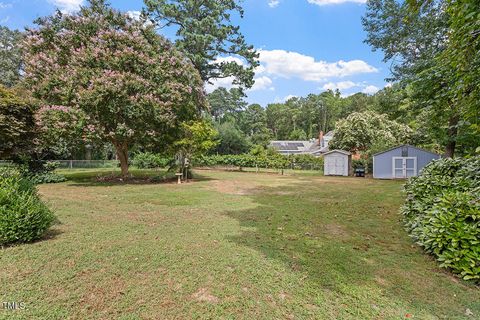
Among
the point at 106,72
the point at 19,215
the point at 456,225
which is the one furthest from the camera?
the point at 106,72

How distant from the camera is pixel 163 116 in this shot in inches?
472

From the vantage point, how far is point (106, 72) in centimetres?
1120

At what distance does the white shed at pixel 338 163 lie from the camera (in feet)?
71.9

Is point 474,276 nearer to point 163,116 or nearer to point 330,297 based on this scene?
point 330,297

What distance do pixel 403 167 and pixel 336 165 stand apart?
487cm

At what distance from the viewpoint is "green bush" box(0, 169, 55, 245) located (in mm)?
3779

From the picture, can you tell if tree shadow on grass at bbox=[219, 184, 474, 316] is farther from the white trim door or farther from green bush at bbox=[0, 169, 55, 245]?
the white trim door

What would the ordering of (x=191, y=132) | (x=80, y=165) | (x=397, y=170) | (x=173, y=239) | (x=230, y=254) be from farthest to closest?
(x=80, y=165) → (x=397, y=170) → (x=191, y=132) → (x=173, y=239) → (x=230, y=254)

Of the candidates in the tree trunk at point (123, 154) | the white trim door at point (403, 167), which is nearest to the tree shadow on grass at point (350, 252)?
the tree trunk at point (123, 154)

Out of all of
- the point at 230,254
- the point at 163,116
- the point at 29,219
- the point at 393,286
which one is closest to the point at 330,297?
the point at 393,286

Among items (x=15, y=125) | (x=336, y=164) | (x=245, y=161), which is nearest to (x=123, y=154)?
(x=15, y=125)

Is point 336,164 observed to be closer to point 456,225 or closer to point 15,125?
point 456,225

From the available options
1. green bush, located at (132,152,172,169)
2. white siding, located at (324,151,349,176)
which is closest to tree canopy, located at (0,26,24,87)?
green bush, located at (132,152,172,169)

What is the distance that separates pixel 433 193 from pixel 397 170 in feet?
51.9
